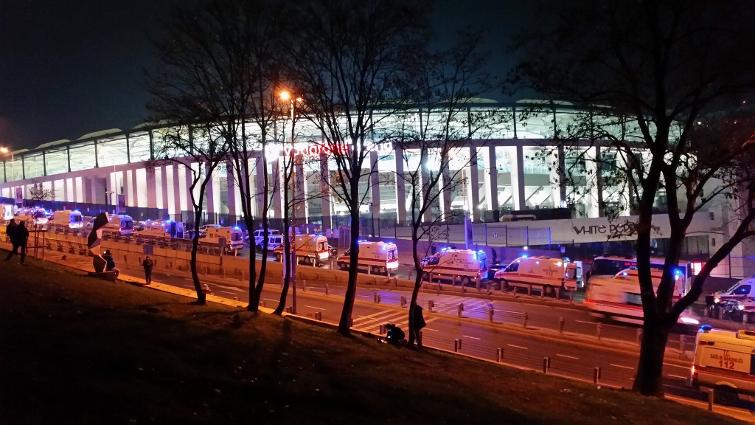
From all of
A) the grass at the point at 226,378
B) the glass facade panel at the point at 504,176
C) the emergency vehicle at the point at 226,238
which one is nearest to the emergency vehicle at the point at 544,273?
the grass at the point at 226,378

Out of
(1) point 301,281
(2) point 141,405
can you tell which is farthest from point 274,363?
(1) point 301,281

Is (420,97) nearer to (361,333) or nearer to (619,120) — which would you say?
(619,120)

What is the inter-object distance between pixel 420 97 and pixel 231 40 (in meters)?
6.22

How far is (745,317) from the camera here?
22969 millimetres

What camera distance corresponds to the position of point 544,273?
3039 centimetres

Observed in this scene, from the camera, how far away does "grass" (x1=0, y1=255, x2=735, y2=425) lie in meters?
6.44

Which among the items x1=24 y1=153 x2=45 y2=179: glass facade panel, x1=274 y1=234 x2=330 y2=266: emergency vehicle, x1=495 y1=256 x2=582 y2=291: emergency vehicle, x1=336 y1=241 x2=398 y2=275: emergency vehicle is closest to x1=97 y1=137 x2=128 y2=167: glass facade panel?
x1=24 y1=153 x2=45 y2=179: glass facade panel

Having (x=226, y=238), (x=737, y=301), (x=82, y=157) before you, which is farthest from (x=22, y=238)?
(x=82, y=157)

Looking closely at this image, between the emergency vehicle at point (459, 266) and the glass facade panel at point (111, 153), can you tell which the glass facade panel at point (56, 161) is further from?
the emergency vehicle at point (459, 266)

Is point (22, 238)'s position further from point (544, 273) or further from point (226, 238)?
point (544, 273)

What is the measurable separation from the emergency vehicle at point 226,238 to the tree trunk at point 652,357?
3400 centimetres

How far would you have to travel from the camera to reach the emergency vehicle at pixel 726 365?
15.0 meters

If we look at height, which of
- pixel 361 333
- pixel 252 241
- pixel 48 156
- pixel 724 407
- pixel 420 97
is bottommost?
pixel 724 407

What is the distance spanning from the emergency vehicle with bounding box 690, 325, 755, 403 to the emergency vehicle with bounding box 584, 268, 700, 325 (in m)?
8.65
